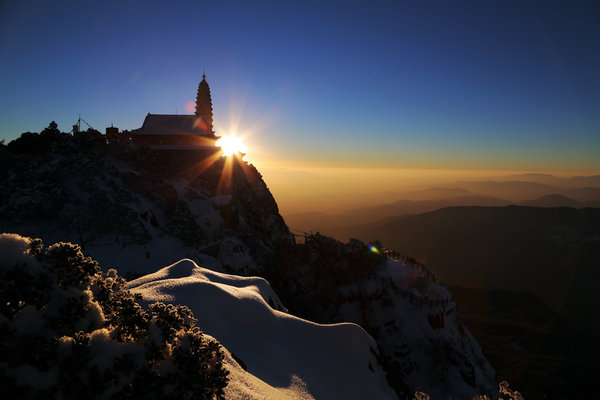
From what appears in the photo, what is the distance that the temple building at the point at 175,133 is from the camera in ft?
164

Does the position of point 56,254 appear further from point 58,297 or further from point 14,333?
point 14,333

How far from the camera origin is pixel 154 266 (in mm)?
29125

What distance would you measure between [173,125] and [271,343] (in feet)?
168

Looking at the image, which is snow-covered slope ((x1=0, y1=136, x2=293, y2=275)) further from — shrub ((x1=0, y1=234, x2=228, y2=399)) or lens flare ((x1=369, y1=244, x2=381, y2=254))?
shrub ((x1=0, y1=234, x2=228, y2=399))

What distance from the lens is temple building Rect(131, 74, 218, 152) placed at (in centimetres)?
5006

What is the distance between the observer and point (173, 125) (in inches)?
2098

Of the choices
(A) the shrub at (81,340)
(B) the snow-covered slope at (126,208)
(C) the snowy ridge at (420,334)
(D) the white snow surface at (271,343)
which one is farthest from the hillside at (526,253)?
(A) the shrub at (81,340)

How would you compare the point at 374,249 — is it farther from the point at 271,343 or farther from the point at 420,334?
the point at 271,343

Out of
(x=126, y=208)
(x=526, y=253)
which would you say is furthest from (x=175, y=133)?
(x=526, y=253)

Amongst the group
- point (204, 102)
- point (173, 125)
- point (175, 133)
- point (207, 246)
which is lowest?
point (207, 246)

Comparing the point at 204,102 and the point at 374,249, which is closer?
the point at 374,249

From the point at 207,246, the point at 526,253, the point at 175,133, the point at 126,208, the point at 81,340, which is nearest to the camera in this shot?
the point at 81,340

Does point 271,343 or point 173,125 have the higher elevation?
point 173,125

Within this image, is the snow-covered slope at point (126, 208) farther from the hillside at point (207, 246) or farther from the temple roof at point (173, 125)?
the temple roof at point (173, 125)
